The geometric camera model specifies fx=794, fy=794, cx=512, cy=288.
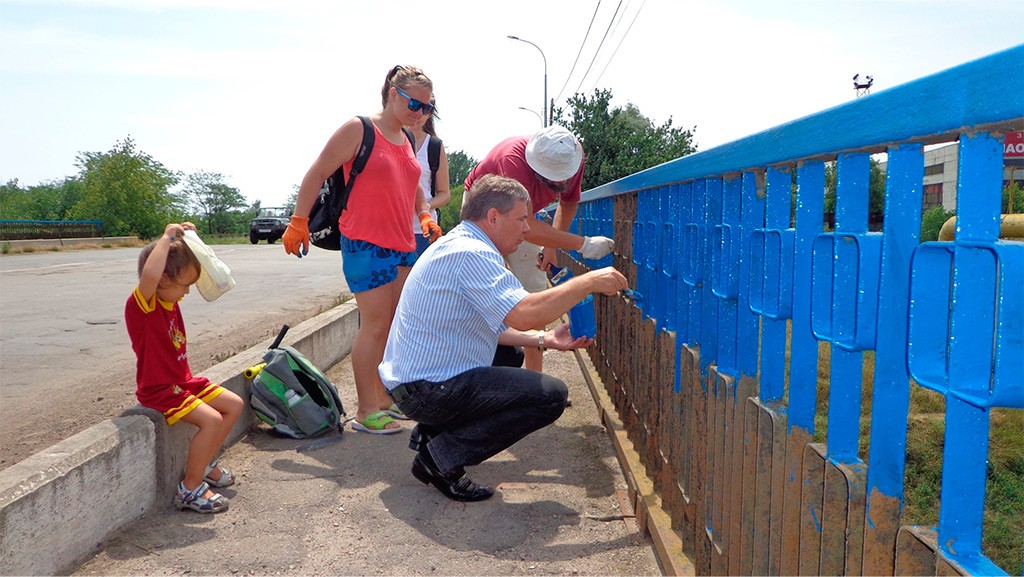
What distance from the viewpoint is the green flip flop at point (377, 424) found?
13.4 feet

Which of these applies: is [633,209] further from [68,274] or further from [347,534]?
[68,274]

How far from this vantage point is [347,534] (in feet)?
9.50

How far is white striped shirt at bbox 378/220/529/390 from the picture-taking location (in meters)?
2.91

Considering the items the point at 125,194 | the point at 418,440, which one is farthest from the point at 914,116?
the point at 125,194

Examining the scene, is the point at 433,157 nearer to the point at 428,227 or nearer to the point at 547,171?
the point at 428,227

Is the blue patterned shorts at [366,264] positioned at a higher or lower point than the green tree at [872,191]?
lower

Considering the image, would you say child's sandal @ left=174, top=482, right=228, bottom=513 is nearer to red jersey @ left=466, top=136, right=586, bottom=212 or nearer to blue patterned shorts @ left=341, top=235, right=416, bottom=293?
blue patterned shorts @ left=341, top=235, right=416, bottom=293

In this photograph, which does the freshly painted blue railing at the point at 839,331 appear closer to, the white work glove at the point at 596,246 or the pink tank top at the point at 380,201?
the white work glove at the point at 596,246

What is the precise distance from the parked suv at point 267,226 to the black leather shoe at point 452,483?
105 ft

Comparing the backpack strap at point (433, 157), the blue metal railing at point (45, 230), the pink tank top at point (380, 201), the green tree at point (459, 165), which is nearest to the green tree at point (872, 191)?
the pink tank top at point (380, 201)

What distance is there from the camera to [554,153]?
378 cm

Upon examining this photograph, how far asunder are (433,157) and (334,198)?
114 centimetres

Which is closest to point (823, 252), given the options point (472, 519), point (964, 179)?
point (964, 179)

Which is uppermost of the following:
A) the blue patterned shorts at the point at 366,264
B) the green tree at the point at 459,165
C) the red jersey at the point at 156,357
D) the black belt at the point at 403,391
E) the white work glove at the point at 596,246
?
the green tree at the point at 459,165
